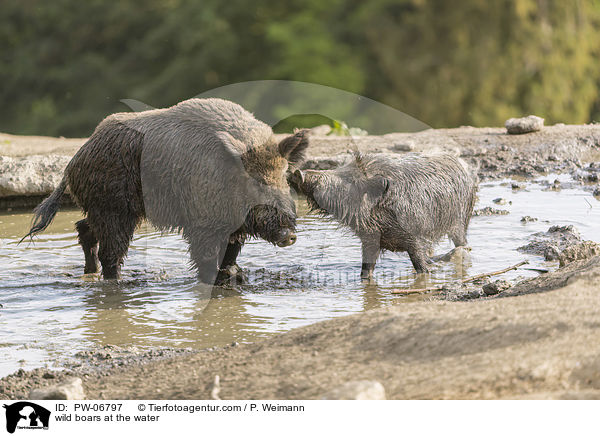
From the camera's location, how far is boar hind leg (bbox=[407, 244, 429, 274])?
255 inches

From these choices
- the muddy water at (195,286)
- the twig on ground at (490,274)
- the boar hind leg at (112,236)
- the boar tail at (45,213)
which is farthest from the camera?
the boar tail at (45,213)

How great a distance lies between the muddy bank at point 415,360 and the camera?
326 cm

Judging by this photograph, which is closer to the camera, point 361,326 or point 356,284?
point 361,326

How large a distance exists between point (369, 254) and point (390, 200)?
466mm

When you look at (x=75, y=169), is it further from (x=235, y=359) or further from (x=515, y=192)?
(x=515, y=192)

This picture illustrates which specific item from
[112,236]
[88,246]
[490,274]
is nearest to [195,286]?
[112,236]

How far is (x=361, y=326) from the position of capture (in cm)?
414

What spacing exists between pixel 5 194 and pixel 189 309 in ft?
14.4

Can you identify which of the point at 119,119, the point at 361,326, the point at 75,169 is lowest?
the point at 361,326

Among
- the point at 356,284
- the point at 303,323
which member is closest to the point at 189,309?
the point at 303,323
